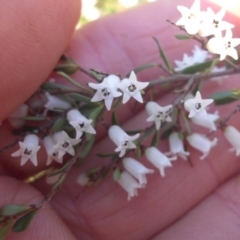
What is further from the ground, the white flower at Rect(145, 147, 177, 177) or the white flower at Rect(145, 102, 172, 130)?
the white flower at Rect(145, 102, 172, 130)

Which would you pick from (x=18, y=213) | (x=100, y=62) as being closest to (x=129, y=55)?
(x=100, y=62)

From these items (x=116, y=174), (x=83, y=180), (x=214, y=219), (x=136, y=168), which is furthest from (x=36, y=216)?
(x=214, y=219)

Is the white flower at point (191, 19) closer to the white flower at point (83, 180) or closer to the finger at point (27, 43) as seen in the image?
the finger at point (27, 43)

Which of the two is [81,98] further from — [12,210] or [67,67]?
[12,210]

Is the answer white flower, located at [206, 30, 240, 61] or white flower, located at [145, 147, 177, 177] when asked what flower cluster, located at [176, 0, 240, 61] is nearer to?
white flower, located at [206, 30, 240, 61]

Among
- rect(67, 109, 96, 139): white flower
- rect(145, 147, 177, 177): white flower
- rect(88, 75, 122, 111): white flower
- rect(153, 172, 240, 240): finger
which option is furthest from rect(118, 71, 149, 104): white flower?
rect(153, 172, 240, 240): finger

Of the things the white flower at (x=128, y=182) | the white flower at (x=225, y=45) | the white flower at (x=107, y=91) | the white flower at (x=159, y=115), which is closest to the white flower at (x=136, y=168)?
the white flower at (x=128, y=182)
